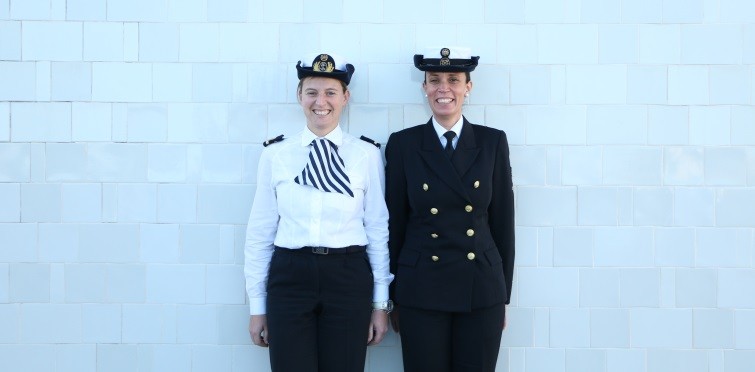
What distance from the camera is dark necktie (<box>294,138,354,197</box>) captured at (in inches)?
123

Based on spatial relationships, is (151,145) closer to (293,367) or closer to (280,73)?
(280,73)

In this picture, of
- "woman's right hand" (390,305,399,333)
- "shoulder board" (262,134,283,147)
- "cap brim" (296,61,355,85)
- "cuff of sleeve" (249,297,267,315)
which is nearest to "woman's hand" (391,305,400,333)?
"woman's right hand" (390,305,399,333)

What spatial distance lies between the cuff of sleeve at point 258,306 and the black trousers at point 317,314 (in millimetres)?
115

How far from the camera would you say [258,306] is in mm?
3195

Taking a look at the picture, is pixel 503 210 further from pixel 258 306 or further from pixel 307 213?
pixel 258 306

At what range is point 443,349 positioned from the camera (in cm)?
A: 310

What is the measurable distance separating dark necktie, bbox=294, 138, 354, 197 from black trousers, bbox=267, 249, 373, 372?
296 mm

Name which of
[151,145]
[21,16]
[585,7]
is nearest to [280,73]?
[151,145]

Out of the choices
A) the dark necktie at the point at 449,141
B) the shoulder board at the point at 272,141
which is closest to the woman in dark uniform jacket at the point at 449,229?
the dark necktie at the point at 449,141

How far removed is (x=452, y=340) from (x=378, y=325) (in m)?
0.33

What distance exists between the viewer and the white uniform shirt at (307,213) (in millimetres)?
3094

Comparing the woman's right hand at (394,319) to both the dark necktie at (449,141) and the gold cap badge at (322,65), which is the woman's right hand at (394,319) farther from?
the gold cap badge at (322,65)

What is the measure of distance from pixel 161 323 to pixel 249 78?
50.5 inches

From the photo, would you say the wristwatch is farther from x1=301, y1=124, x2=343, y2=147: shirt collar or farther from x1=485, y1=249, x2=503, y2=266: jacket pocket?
x1=301, y1=124, x2=343, y2=147: shirt collar
